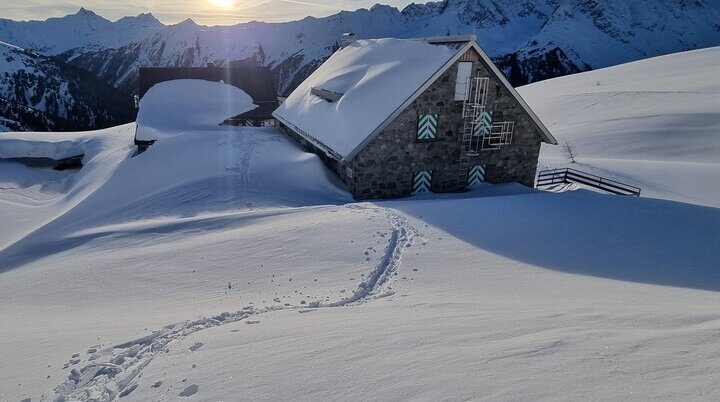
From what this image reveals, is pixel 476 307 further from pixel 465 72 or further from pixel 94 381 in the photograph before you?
pixel 465 72

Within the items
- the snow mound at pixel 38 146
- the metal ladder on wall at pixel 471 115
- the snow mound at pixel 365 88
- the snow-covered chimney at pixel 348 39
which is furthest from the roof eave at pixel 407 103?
the snow mound at pixel 38 146

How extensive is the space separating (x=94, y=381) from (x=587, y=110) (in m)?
39.4

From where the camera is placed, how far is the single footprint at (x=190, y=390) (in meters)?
4.51

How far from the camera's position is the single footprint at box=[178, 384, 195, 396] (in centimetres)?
451

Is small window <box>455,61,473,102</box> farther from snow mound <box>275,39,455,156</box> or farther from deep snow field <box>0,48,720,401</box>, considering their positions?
deep snow field <box>0,48,720,401</box>

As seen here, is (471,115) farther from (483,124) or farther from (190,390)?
(190,390)

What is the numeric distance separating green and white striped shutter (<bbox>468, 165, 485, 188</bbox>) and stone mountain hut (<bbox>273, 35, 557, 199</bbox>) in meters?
0.05

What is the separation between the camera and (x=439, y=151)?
1848 centimetres

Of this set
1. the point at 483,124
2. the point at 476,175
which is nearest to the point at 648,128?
the point at 476,175

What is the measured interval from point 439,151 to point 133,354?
14732mm

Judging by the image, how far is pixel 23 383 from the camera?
5.19 metres

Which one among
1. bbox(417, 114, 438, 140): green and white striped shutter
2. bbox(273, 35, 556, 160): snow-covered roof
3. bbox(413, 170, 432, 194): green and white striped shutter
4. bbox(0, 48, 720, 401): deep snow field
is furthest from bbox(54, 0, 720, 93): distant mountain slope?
bbox(0, 48, 720, 401): deep snow field

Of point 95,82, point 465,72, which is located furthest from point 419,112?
point 95,82

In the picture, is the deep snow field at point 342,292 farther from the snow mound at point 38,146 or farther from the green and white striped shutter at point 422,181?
the snow mound at point 38,146
